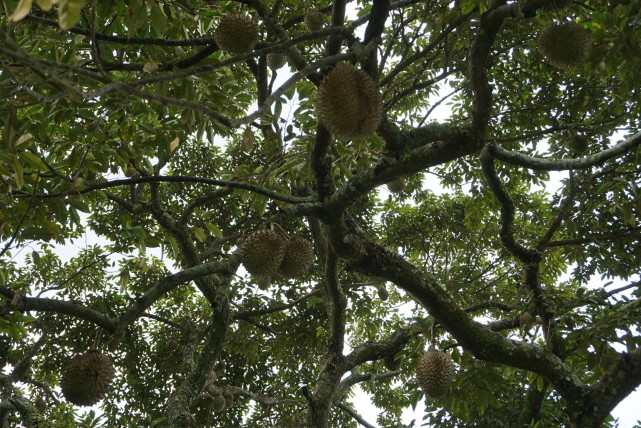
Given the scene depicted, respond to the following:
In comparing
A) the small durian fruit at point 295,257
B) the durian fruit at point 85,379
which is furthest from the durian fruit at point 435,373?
the durian fruit at point 85,379

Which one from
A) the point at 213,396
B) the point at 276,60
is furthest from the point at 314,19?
the point at 213,396

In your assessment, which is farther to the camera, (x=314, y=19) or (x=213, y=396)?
(x=213, y=396)

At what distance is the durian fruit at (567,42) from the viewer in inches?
102

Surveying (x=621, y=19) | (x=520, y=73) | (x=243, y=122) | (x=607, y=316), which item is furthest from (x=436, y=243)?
(x=243, y=122)

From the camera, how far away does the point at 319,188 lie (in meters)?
2.79

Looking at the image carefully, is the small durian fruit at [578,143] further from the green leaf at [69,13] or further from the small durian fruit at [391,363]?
the green leaf at [69,13]

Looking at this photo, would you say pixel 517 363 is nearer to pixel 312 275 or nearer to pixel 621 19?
pixel 621 19

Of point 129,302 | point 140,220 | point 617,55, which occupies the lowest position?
point 617,55

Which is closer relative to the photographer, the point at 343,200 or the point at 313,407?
the point at 343,200

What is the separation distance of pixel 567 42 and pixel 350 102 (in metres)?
1.32

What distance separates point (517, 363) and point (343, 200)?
1.54m

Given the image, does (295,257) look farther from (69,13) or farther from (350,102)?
(69,13)

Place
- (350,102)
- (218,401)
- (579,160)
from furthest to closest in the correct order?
(218,401)
(579,160)
(350,102)

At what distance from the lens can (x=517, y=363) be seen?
10.3ft
